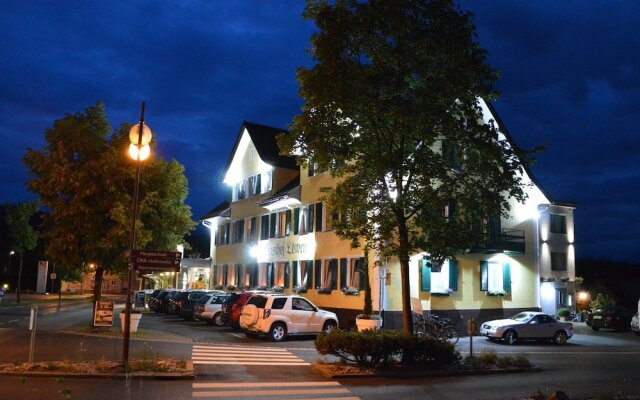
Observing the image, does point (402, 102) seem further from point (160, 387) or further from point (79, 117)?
point (79, 117)

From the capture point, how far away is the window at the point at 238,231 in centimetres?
4450

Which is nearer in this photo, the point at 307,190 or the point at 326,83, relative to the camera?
the point at 326,83

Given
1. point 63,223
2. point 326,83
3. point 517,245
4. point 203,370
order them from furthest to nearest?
point 517,245 → point 63,223 → point 326,83 → point 203,370

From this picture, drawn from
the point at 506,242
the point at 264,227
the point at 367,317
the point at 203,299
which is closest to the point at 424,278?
the point at 367,317

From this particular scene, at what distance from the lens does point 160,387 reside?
12727 millimetres

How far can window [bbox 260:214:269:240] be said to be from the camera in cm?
4059

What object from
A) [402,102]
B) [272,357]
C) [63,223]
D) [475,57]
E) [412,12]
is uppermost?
[412,12]

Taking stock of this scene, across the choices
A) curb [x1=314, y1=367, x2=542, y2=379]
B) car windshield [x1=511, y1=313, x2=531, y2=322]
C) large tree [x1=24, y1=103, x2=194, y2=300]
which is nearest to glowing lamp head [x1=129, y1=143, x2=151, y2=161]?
curb [x1=314, y1=367, x2=542, y2=379]

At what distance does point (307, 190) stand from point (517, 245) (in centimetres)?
1169

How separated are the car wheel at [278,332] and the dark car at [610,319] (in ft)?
65.6

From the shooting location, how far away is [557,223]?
38344 mm

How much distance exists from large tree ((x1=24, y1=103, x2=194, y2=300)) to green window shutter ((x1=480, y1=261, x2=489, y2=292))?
15950mm

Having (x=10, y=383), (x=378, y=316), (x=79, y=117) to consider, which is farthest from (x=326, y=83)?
(x=79, y=117)

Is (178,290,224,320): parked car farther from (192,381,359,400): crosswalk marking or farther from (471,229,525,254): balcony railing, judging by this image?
(192,381,359,400): crosswalk marking
